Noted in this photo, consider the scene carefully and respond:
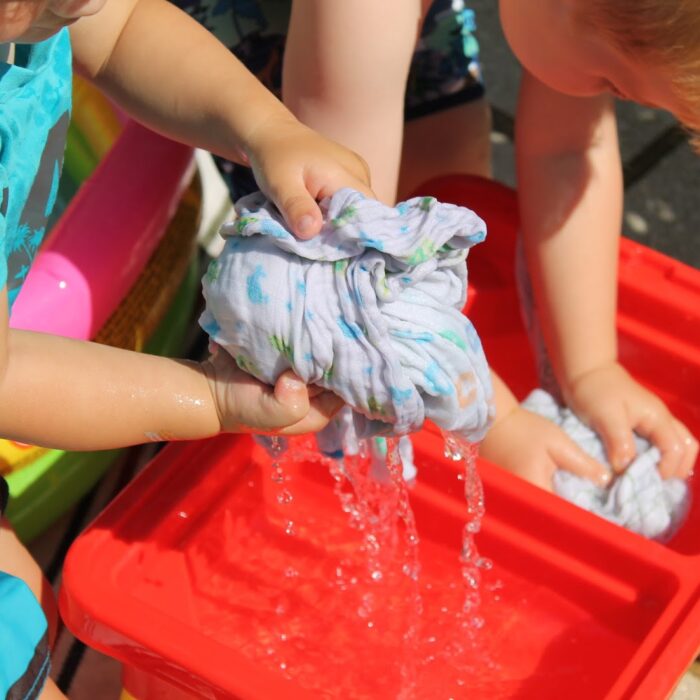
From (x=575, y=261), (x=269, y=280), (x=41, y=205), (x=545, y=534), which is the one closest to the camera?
(x=269, y=280)

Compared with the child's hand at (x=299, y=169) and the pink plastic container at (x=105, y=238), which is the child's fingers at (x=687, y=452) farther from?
the pink plastic container at (x=105, y=238)

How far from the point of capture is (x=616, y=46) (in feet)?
2.93

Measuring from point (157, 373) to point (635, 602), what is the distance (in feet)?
1.61

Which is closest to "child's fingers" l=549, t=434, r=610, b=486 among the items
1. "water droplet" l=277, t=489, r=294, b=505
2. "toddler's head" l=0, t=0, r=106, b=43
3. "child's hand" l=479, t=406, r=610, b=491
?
"child's hand" l=479, t=406, r=610, b=491

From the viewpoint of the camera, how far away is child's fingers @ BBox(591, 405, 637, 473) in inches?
46.2

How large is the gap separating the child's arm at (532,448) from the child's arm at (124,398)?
1.15 ft

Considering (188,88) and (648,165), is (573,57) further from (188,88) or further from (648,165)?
(648,165)

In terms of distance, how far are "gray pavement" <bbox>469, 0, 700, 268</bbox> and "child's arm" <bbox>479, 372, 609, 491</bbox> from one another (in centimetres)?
50

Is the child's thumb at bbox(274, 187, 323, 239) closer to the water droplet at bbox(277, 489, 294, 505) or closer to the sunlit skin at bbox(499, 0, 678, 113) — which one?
the sunlit skin at bbox(499, 0, 678, 113)

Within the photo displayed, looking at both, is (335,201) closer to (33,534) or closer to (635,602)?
(635,602)

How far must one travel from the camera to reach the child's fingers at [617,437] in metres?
1.17

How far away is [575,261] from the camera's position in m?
1.18

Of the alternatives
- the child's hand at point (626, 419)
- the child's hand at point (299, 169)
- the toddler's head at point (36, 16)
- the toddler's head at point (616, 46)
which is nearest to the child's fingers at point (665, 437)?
the child's hand at point (626, 419)

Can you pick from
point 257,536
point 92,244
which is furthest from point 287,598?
point 92,244
